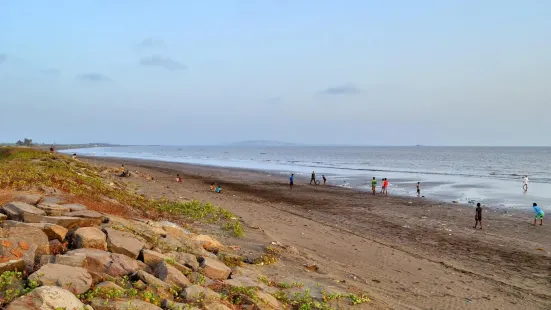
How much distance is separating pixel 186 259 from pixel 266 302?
2.31 meters

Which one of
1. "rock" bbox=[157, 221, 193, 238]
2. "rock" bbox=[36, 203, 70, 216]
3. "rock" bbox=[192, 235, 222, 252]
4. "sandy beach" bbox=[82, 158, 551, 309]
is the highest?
"rock" bbox=[36, 203, 70, 216]

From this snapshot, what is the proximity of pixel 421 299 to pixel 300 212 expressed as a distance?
1429cm

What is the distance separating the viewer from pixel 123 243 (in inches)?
321

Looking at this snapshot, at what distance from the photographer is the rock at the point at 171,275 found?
7.09m

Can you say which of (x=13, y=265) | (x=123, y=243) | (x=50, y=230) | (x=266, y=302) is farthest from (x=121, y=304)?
(x=50, y=230)

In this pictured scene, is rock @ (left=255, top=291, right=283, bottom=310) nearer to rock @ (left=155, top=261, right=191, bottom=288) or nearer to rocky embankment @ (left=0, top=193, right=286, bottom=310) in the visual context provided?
rocky embankment @ (left=0, top=193, right=286, bottom=310)

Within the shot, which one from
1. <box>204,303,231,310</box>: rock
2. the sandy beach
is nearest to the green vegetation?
<box>204,303,231,310</box>: rock

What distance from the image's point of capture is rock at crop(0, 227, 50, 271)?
6.51 metres

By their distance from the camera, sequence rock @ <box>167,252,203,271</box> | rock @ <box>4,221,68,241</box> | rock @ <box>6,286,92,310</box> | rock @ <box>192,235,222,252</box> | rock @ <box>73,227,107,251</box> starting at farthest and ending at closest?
rock @ <box>192,235,222,252</box> < rock @ <box>167,252,203,271</box> < rock @ <box>4,221,68,241</box> < rock @ <box>73,227,107,251</box> < rock @ <box>6,286,92,310</box>

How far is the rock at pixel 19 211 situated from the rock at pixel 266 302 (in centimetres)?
548

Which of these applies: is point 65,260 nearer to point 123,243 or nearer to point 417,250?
point 123,243

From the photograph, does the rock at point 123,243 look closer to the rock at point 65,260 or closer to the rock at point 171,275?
the rock at point 171,275

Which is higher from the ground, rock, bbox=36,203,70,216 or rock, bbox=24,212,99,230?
rock, bbox=36,203,70,216

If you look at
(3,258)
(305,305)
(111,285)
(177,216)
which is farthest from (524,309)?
(177,216)
